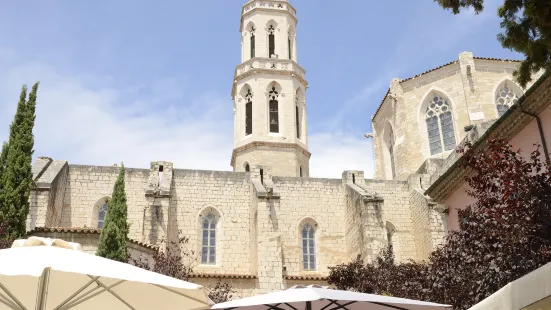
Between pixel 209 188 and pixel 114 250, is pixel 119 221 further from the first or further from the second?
pixel 209 188

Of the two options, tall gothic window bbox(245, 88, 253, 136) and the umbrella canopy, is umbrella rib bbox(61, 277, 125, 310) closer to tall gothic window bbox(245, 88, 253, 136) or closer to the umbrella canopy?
the umbrella canopy

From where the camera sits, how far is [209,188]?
23.9m

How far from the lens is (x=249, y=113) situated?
3002cm

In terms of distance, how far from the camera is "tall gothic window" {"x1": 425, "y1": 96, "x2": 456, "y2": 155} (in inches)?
1097

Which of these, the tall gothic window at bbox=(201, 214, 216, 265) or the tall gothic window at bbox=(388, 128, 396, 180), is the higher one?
the tall gothic window at bbox=(388, 128, 396, 180)

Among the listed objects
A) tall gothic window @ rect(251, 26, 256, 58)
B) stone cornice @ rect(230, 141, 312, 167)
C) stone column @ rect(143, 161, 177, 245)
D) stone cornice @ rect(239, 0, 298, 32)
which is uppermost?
stone cornice @ rect(239, 0, 298, 32)

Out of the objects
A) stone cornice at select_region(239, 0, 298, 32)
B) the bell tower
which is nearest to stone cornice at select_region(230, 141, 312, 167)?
the bell tower

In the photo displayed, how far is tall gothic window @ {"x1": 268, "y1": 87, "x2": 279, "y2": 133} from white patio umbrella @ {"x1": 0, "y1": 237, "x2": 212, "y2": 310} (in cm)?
2311

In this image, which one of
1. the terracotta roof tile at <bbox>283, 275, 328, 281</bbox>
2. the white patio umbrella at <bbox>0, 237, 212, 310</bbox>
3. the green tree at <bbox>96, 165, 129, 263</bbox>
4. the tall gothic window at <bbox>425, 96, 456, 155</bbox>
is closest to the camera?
the white patio umbrella at <bbox>0, 237, 212, 310</bbox>

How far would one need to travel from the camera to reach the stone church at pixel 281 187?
68.5ft

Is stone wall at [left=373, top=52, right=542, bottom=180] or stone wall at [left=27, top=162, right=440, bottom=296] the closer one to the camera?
stone wall at [left=27, top=162, right=440, bottom=296]

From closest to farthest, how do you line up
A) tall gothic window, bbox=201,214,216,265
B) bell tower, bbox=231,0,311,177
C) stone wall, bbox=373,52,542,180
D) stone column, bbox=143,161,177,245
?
stone column, bbox=143,161,177,245, tall gothic window, bbox=201,214,216,265, stone wall, bbox=373,52,542,180, bell tower, bbox=231,0,311,177

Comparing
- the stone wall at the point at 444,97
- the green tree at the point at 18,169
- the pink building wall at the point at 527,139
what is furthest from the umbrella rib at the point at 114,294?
the stone wall at the point at 444,97

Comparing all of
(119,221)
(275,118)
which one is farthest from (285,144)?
(119,221)
